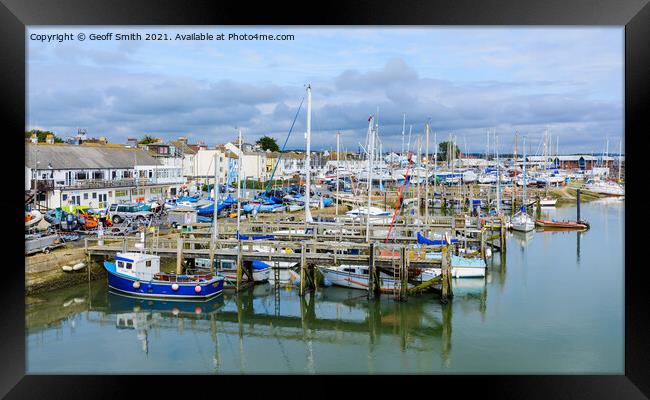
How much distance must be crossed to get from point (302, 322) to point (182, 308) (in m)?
3.10

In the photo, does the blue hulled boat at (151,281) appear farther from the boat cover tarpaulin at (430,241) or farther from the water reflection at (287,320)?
the boat cover tarpaulin at (430,241)

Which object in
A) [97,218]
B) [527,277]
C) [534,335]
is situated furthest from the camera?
[97,218]

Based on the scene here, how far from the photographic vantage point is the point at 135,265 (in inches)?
603

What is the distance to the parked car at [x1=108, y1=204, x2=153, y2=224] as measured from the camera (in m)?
23.1

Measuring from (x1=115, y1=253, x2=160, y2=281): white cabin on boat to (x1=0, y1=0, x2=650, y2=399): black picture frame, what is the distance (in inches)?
322

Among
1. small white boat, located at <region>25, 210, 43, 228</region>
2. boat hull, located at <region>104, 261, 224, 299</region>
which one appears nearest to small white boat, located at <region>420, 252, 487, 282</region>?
boat hull, located at <region>104, 261, 224, 299</region>

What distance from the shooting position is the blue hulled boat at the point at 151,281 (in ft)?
48.8

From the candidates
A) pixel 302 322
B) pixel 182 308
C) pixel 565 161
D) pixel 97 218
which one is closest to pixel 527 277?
pixel 302 322

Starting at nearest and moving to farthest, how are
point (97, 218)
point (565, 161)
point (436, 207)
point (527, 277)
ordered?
point (527, 277) < point (97, 218) < point (436, 207) < point (565, 161)

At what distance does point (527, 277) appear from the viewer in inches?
735

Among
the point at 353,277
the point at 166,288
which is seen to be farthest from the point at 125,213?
the point at 353,277

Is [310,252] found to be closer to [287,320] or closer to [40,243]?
[287,320]

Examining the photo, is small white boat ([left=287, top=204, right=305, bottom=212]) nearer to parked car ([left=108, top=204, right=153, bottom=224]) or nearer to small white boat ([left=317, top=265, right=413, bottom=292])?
parked car ([left=108, top=204, right=153, bottom=224])
